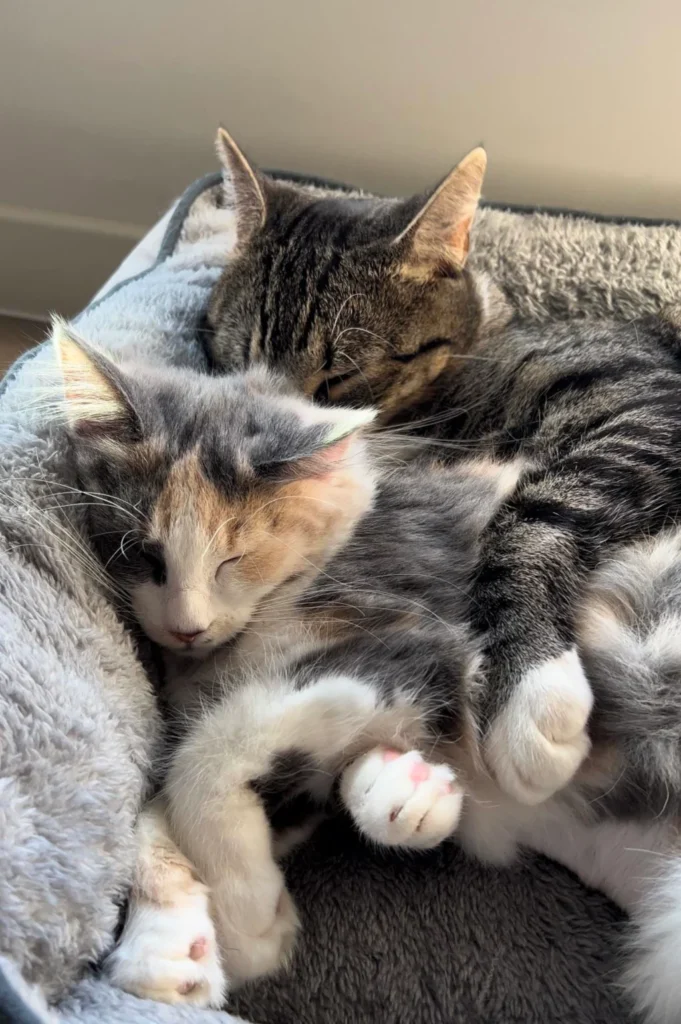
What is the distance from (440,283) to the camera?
47.1 inches

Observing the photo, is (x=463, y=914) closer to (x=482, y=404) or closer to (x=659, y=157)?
(x=482, y=404)

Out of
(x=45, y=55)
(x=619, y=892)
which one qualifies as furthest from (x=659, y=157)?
(x=619, y=892)

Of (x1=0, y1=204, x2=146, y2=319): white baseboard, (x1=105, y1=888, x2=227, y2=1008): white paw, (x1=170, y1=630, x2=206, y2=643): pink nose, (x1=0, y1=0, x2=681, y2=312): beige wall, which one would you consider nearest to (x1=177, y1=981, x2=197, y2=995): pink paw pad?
(x1=105, y1=888, x2=227, y2=1008): white paw

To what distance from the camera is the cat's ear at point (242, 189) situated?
1.20 meters

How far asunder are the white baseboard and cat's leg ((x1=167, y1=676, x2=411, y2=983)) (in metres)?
1.51

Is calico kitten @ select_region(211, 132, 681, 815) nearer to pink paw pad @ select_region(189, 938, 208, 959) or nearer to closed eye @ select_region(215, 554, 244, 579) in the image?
closed eye @ select_region(215, 554, 244, 579)

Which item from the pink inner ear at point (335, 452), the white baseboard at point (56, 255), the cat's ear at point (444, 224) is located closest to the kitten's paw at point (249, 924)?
the pink inner ear at point (335, 452)

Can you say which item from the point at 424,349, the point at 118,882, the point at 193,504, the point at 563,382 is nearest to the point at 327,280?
the point at 424,349

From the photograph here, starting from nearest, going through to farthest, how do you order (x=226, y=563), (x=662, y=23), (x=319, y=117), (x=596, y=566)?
(x=226, y=563) < (x=596, y=566) < (x=662, y=23) < (x=319, y=117)

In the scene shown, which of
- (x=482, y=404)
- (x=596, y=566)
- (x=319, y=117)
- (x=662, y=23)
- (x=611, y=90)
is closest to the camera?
(x=596, y=566)

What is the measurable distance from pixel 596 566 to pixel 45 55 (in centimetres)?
158

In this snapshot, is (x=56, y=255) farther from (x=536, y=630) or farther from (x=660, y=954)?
(x=660, y=954)

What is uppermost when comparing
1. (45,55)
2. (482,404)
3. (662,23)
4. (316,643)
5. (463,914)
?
(662,23)

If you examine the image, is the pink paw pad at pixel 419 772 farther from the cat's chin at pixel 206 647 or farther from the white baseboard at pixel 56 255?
the white baseboard at pixel 56 255
